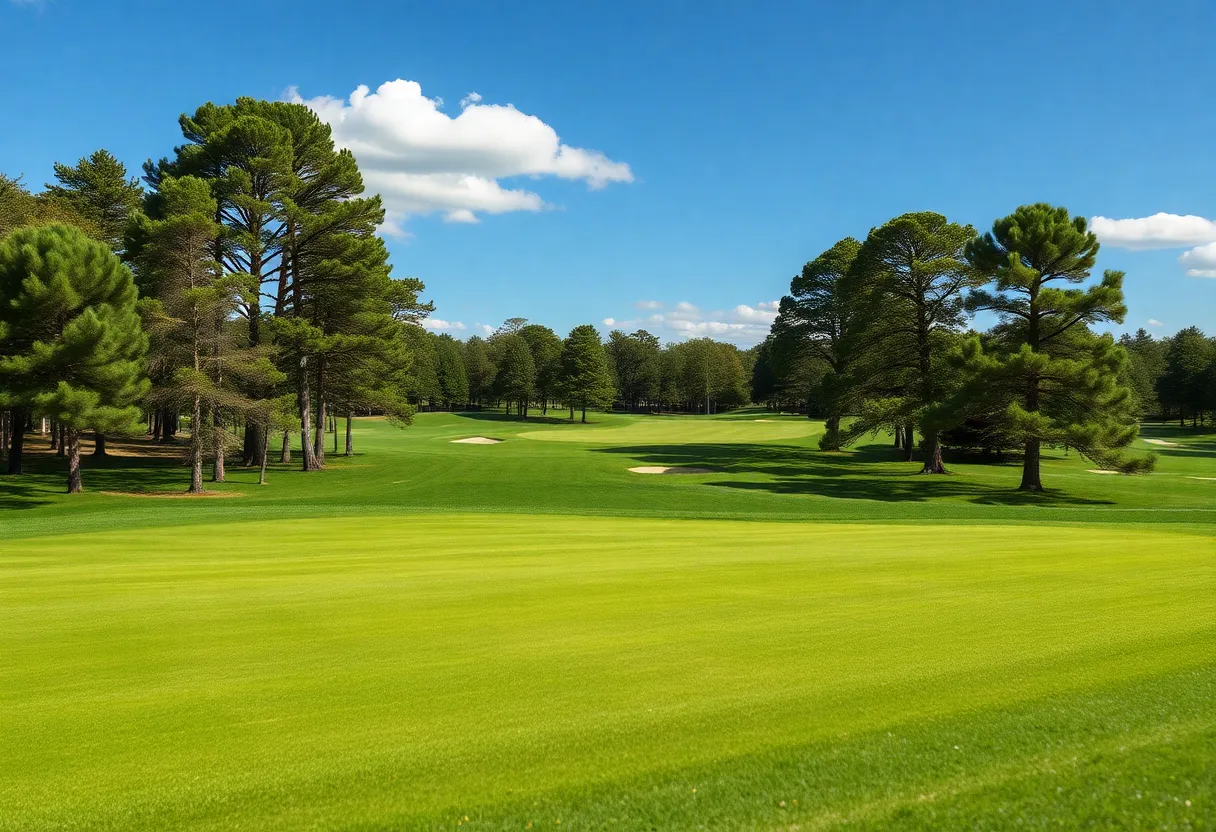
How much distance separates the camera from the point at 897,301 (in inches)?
1679

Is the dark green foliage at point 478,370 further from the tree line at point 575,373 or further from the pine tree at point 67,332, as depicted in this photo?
the pine tree at point 67,332

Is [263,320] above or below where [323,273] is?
below

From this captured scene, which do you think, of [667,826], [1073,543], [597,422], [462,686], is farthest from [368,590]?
[597,422]

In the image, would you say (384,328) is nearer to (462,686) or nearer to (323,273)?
(323,273)

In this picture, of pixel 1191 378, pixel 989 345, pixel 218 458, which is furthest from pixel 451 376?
pixel 1191 378

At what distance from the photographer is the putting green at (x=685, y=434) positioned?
67.2 m

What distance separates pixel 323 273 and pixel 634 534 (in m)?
29.7

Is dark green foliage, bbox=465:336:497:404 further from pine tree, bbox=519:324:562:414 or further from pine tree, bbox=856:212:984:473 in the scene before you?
pine tree, bbox=856:212:984:473

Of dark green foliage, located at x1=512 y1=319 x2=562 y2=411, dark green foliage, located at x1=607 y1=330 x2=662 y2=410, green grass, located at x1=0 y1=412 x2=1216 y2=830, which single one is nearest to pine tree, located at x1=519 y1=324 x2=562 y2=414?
dark green foliage, located at x1=512 y1=319 x2=562 y2=411

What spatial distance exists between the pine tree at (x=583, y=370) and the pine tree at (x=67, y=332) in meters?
66.8

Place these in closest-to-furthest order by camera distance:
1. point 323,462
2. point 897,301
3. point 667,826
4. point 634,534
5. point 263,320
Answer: point 667,826
point 634,534
point 263,320
point 897,301
point 323,462

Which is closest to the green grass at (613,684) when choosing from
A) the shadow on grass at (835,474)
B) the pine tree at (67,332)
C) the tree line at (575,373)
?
the pine tree at (67,332)

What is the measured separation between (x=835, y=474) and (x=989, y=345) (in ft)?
35.1

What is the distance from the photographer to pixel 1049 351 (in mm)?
36344
